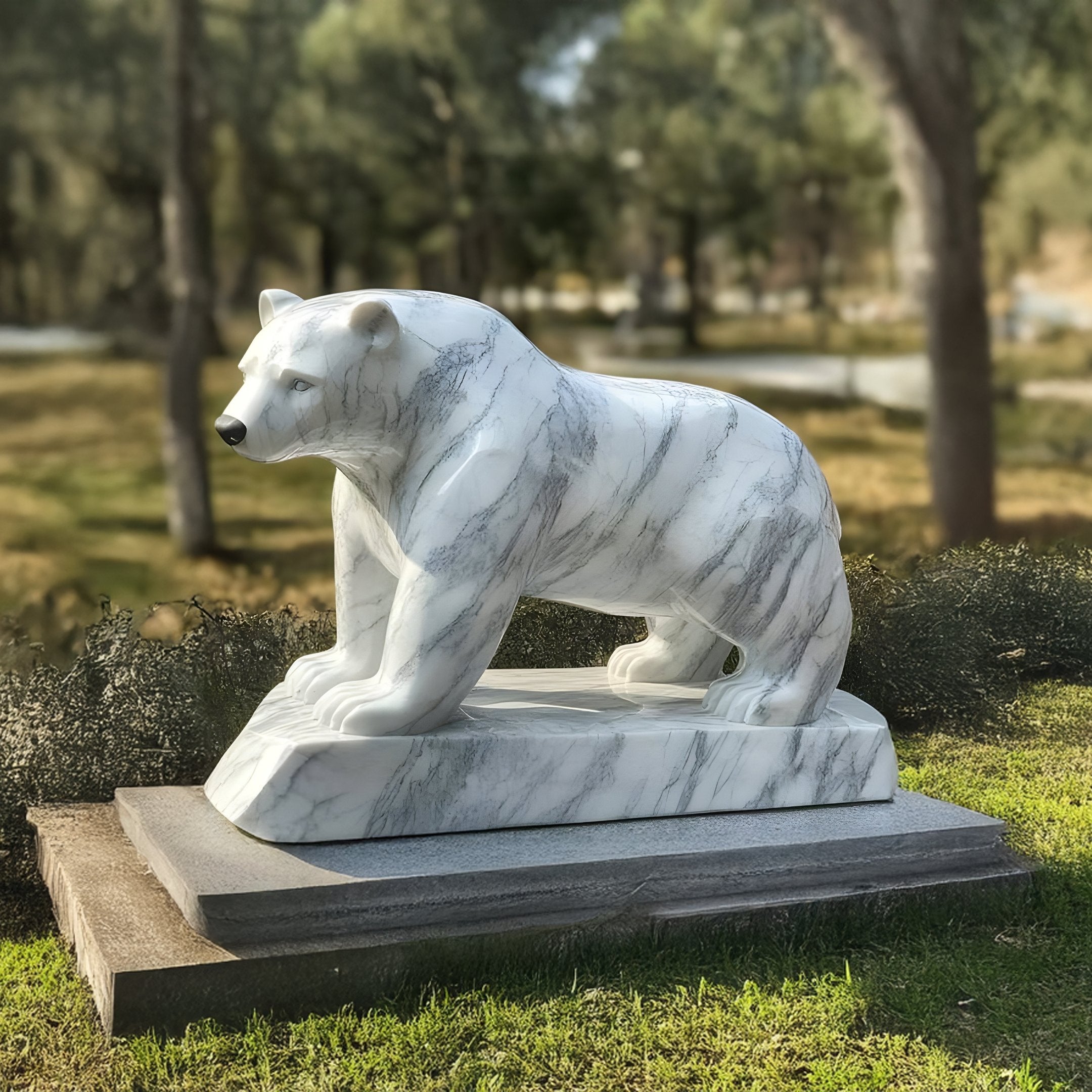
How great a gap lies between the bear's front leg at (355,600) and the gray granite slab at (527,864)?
513 millimetres

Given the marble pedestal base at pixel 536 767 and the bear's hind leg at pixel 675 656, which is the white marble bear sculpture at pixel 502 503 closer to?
the marble pedestal base at pixel 536 767

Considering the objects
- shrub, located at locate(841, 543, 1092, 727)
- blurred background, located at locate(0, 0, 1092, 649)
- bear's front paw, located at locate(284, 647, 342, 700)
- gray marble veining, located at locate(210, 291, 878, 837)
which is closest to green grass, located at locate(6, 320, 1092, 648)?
blurred background, located at locate(0, 0, 1092, 649)

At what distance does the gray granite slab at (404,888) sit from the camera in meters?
2.88

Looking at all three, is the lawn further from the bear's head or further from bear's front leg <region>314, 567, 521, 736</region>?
the bear's head

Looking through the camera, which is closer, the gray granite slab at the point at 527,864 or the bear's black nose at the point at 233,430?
the gray granite slab at the point at 527,864

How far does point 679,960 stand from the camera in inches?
129

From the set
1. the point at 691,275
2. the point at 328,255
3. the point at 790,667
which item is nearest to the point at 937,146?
the point at 691,275

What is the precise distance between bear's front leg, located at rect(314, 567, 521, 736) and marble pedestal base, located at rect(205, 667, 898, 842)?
6 cm

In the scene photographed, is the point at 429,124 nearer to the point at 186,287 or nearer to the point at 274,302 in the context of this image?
the point at 186,287

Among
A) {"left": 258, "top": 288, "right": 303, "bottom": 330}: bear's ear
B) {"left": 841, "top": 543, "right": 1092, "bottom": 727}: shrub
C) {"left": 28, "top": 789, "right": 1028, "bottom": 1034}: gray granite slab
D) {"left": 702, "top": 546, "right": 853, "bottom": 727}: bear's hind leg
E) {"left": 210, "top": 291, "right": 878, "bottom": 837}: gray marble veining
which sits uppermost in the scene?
{"left": 258, "top": 288, "right": 303, "bottom": 330}: bear's ear

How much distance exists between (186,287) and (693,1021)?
587cm

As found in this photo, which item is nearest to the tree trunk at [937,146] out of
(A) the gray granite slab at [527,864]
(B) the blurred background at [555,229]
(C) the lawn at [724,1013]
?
(B) the blurred background at [555,229]

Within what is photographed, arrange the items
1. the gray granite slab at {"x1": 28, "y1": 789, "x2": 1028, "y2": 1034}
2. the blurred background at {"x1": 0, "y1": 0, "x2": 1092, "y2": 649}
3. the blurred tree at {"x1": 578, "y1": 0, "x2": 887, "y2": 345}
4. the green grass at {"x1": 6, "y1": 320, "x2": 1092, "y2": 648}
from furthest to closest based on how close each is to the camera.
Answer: the blurred tree at {"x1": 578, "y1": 0, "x2": 887, "y2": 345} → the blurred background at {"x1": 0, "y1": 0, "x2": 1092, "y2": 649} → the green grass at {"x1": 6, "y1": 320, "x2": 1092, "y2": 648} → the gray granite slab at {"x1": 28, "y1": 789, "x2": 1028, "y2": 1034}

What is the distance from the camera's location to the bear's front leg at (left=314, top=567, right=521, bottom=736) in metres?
3.23
